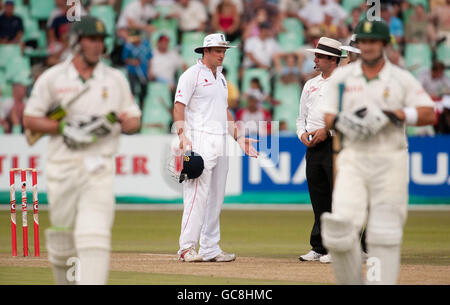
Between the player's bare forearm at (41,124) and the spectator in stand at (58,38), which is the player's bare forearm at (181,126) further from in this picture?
the spectator in stand at (58,38)

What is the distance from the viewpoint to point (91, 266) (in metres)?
6.23

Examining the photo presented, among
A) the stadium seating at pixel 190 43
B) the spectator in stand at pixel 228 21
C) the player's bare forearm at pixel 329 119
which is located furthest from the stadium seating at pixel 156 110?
the player's bare forearm at pixel 329 119

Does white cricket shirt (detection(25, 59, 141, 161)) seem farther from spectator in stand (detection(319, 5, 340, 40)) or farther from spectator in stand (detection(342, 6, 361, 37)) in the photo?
spectator in stand (detection(342, 6, 361, 37))

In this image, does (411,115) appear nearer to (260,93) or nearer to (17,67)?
(260,93)

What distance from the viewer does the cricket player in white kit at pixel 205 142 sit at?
9.52 metres

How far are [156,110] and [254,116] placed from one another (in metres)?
1.98

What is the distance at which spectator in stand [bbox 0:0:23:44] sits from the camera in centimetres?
1870

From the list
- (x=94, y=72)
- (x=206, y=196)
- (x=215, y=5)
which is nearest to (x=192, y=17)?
(x=215, y=5)

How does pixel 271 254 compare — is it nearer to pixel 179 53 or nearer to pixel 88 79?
pixel 88 79

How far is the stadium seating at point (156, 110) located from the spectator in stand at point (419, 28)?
502 centimetres

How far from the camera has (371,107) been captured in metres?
6.36

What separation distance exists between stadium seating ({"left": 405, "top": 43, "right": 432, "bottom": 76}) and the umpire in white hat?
27.5 feet

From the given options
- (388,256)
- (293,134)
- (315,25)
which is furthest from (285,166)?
(388,256)

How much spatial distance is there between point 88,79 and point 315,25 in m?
12.5
